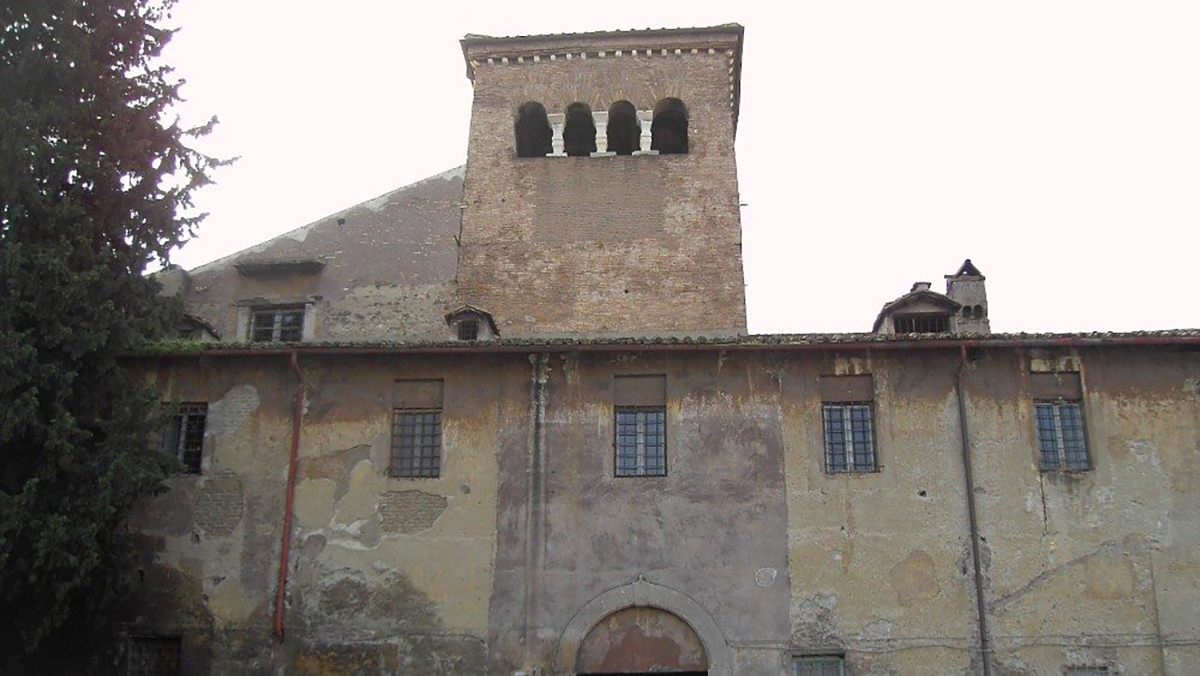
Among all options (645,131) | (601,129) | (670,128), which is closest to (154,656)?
(601,129)

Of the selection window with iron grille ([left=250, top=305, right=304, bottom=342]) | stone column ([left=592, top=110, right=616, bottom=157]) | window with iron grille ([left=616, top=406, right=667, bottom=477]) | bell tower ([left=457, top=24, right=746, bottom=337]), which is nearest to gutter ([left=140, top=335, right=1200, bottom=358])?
window with iron grille ([left=616, top=406, right=667, bottom=477])

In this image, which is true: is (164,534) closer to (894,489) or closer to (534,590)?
(534,590)

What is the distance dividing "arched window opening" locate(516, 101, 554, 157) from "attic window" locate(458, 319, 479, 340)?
6674 millimetres

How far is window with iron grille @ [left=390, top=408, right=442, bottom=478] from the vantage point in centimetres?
1786

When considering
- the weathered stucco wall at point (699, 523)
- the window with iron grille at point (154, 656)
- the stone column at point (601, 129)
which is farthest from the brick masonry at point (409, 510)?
the stone column at point (601, 129)

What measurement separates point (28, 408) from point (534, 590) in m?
6.95

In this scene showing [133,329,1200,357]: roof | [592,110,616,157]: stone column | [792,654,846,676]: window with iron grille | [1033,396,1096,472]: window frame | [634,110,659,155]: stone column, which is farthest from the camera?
[592,110,616,157]: stone column

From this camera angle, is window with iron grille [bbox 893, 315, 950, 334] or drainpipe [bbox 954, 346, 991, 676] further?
window with iron grille [bbox 893, 315, 950, 334]

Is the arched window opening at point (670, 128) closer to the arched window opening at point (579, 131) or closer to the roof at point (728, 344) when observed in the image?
the arched window opening at point (579, 131)

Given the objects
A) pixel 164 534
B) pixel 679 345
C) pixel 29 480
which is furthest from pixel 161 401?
pixel 679 345

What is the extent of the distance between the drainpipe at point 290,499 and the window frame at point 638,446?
4642 millimetres

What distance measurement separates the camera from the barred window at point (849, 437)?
17578 millimetres

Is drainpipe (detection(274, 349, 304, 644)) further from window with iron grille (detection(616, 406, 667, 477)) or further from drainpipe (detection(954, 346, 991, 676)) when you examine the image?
drainpipe (detection(954, 346, 991, 676))

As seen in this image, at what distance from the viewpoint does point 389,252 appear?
2680cm
